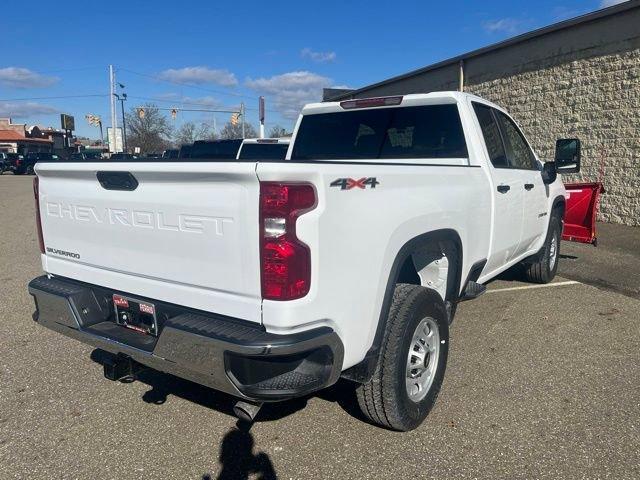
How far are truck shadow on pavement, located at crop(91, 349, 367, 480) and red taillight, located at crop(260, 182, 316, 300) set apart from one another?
1108 mm

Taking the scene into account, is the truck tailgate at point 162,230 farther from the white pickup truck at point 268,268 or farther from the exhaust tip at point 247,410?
the exhaust tip at point 247,410

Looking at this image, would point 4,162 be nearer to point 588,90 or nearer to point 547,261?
point 588,90

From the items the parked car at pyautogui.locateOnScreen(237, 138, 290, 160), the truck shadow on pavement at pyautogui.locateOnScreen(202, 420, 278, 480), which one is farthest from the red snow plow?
the truck shadow on pavement at pyautogui.locateOnScreen(202, 420, 278, 480)

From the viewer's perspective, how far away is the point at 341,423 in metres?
3.13

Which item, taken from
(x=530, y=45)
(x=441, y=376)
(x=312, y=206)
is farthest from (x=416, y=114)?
(x=530, y=45)

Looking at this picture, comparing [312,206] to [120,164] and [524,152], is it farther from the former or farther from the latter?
[524,152]

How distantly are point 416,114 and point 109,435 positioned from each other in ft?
10.5

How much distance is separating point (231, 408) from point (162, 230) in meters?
1.43

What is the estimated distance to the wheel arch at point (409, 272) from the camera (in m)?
2.61

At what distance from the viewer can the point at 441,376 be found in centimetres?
327

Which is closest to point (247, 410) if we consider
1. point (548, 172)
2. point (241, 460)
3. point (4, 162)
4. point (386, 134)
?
point (241, 460)

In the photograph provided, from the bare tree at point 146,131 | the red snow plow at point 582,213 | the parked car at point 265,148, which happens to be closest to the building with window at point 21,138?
the bare tree at point 146,131

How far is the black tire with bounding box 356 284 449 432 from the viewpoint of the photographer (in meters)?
2.73

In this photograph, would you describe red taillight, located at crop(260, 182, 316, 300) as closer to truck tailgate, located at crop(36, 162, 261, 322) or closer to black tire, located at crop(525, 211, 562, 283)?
truck tailgate, located at crop(36, 162, 261, 322)
